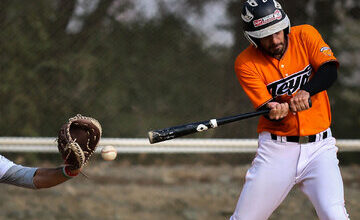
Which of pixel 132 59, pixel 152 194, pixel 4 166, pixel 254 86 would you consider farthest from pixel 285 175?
pixel 132 59

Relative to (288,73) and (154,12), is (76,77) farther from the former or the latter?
(288,73)

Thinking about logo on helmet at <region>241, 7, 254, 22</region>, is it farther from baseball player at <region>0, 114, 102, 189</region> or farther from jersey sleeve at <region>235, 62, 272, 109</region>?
baseball player at <region>0, 114, 102, 189</region>

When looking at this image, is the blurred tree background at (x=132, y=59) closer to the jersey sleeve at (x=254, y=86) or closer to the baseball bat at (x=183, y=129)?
the jersey sleeve at (x=254, y=86)

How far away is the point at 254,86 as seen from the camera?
340cm

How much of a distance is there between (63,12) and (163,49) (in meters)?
1.06

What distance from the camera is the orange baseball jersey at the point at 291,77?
3.35 m

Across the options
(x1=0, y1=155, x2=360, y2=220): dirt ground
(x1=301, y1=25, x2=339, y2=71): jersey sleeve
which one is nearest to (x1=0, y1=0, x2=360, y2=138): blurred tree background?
(x1=0, y1=155, x2=360, y2=220): dirt ground

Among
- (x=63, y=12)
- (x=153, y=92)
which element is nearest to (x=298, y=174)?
(x=153, y=92)

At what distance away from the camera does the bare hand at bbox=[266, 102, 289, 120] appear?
3252 millimetres

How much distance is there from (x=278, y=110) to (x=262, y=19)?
1.69ft

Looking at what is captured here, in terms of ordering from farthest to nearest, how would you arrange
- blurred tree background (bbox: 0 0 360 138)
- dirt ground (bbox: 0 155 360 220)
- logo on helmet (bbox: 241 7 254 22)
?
blurred tree background (bbox: 0 0 360 138) → dirt ground (bbox: 0 155 360 220) → logo on helmet (bbox: 241 7 254 22)

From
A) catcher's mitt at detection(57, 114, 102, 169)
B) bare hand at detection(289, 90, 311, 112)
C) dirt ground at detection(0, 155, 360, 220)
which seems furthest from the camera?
dirt ground at detection(0, 155, 360, 220)

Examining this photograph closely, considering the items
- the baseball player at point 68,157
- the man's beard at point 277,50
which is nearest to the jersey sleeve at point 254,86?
the man's beard at point 277,50

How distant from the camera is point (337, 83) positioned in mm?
6105
